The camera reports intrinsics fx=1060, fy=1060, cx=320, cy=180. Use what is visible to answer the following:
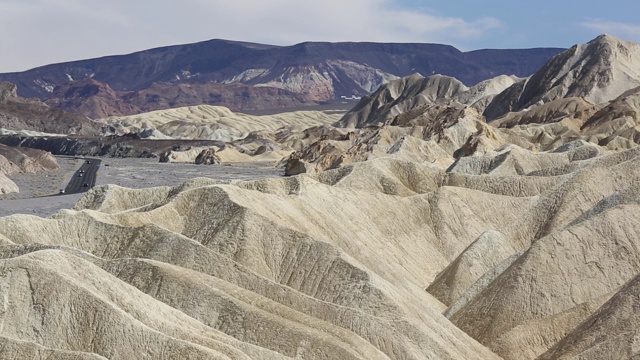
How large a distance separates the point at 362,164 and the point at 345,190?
1561cm

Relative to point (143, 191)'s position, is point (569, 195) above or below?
above

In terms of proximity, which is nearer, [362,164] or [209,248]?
[209,248]

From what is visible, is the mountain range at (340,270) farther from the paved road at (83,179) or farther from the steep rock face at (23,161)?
the steep rock face at (23,161)

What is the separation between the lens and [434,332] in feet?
151

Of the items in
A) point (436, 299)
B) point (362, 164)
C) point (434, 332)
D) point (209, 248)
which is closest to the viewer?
point (434, 332)

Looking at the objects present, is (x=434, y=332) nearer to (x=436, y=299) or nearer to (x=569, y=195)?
(x=436, y=299)

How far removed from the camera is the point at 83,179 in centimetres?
16188

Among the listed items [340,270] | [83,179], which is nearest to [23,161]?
[83,179]

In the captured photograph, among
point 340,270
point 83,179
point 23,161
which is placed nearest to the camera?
point 340,270

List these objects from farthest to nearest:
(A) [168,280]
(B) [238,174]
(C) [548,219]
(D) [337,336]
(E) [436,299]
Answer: (B) [238,174], (C) [548,219], (E) [436,299], (A) [168,280], (D) [337,336]

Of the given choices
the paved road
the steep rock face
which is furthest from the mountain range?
the steep rock face

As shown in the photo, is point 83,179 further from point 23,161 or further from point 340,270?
point 340,270

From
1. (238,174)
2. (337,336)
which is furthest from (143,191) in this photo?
(238,174)

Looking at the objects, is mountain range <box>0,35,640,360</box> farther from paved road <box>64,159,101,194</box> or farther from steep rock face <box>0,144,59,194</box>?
steep rock face <box>0,144,59,194</box>
